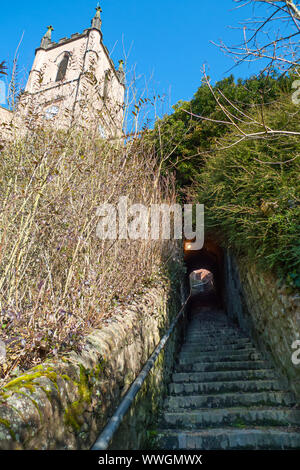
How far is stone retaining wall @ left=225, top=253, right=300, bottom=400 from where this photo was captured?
3209 millimetres

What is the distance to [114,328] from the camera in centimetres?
236

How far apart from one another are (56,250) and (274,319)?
3.56 m

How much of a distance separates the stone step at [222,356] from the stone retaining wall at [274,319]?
8.2 inches

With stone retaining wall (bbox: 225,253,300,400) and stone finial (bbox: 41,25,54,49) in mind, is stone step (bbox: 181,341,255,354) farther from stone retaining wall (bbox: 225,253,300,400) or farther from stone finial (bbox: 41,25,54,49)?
stone finial (bbox: 41,25,54,49)

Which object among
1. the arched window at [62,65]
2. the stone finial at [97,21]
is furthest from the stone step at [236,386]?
the stone finial at [97,21]

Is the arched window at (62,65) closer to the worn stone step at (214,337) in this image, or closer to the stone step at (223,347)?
the worn stone step at (214,337)

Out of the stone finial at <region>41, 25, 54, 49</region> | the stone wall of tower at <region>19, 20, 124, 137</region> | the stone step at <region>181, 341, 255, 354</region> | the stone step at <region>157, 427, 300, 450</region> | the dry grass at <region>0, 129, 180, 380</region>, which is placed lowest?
the stone step at <region>181, 341, 255, 354</region>

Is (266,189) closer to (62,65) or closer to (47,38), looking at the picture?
(62,65)

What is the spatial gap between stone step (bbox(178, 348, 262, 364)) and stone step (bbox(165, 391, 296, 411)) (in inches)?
45.1

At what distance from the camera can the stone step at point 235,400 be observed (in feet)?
9.96

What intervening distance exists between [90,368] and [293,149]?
489 centimetres

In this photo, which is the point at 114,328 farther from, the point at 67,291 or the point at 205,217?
the point at 205,217

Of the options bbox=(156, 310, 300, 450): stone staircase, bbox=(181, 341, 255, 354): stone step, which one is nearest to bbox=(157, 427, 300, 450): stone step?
bbox=(156, 310, 300, 450): stone staircase
